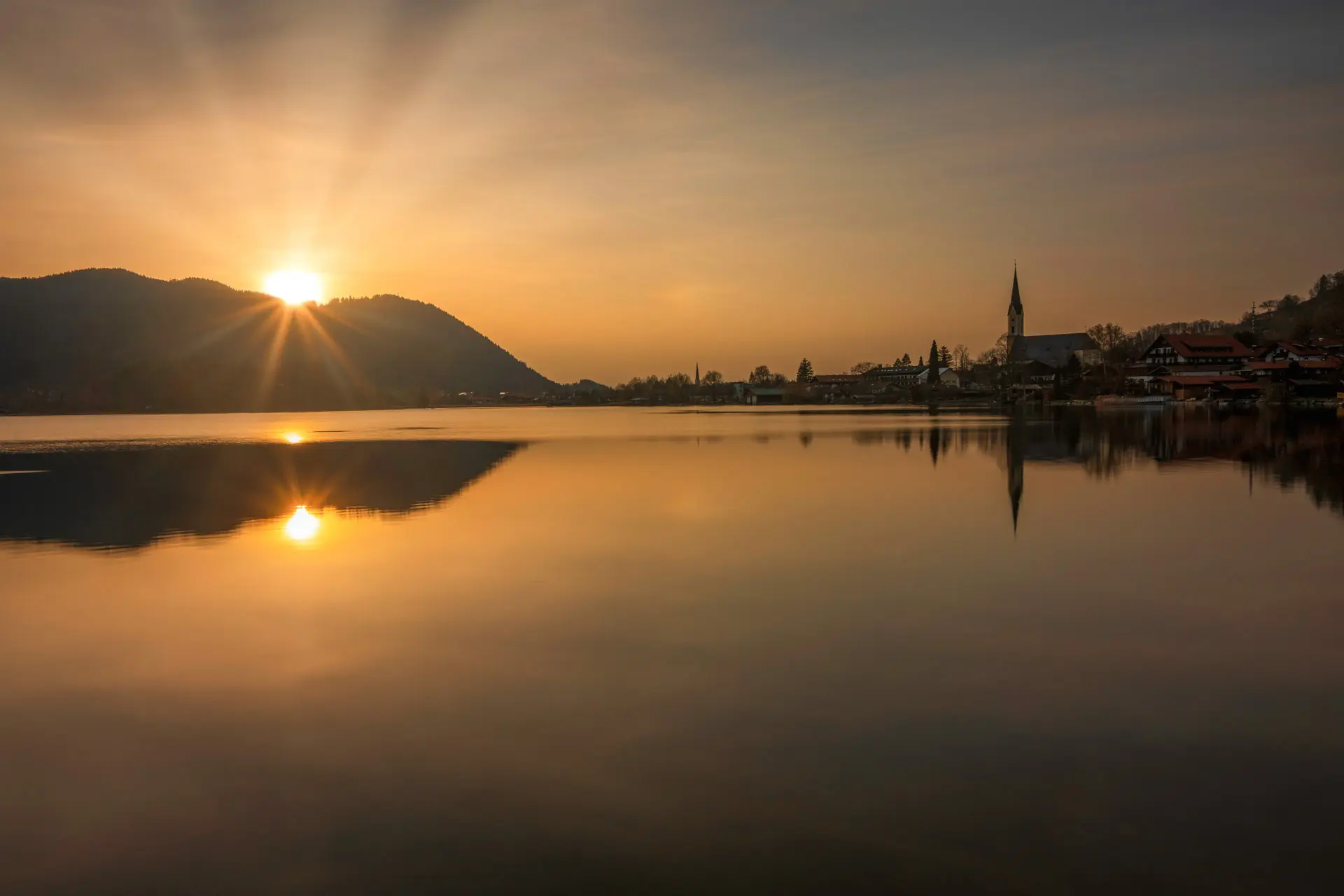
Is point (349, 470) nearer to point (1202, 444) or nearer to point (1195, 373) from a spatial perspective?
point (1202, 444)

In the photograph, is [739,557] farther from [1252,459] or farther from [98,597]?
[1252,459]

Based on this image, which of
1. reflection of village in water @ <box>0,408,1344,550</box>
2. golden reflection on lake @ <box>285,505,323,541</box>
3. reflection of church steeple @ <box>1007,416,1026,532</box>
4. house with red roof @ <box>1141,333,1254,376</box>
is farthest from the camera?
house with red roof @ <box>1141,333,1254,376</box>

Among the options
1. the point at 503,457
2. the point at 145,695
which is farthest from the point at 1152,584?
the point at 503,457

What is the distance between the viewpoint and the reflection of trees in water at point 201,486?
25438 mm

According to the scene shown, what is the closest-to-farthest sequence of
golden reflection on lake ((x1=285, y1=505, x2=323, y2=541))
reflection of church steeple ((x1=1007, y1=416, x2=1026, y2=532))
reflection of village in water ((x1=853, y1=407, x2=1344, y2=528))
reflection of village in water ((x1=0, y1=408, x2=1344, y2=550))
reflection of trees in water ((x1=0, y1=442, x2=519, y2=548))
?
golden reflection on lake ((x1=285, y1=505, x2=323, y2=541)), reflection of trees in water ((x1=0, y1=442, x2=519, y2=548)), reflection of village in water ((x1=0, y1=408, x2=1344, y2=550)), reflection of church steeple ((x1=1007, y1=416, x2=1026, y2=532)), reflection of village in water ((x1=853, y1=407, x2=1344, y2=528))

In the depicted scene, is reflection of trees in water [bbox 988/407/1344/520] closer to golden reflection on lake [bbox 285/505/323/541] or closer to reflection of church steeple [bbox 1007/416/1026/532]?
reflection of church steeple [bbox 1007/416/1026/532]

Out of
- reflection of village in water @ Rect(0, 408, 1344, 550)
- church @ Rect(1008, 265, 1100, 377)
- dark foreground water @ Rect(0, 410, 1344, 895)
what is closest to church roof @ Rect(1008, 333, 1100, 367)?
church @ Rect(1008, 265, 1100, 377)

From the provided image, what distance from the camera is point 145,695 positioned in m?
10.9

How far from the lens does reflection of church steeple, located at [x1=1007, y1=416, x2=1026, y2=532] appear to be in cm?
2670

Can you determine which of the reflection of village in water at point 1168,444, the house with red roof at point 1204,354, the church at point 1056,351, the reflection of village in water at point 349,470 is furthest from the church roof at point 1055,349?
the reflection of village in water at point 349,470

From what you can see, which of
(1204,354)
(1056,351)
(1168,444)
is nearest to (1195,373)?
(1204,354)

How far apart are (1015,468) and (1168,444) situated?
17.7m

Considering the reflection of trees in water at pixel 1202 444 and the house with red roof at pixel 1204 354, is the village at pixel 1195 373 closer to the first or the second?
the house with red roof at pixel 1204 354

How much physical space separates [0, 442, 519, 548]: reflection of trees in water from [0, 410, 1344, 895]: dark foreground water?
0.74m
